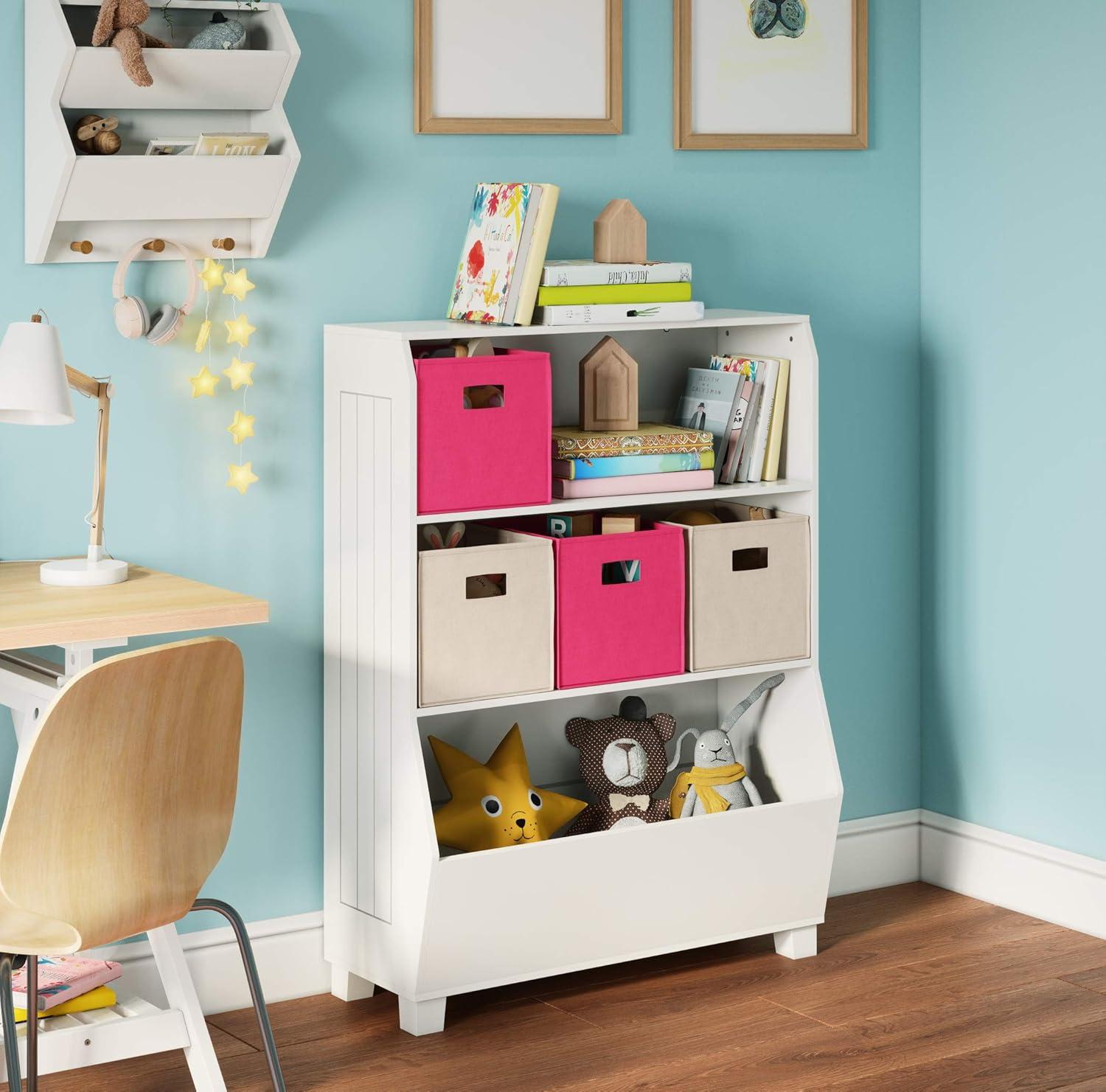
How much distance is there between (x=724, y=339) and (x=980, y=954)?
4.07 ft

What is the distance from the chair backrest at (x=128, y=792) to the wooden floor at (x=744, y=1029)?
58 cm

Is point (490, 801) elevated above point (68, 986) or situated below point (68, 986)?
above

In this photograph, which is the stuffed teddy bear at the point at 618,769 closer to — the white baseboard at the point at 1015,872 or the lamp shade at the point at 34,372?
the white baseboard at the point at 1015,872

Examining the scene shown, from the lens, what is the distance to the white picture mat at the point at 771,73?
119 inches

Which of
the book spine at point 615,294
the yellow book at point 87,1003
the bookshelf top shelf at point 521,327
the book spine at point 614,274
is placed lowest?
the yellow book at point 87,1003

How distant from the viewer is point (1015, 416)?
3.16 m

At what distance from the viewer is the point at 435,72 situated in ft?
9.03

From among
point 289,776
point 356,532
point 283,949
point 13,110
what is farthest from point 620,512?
point 13,110

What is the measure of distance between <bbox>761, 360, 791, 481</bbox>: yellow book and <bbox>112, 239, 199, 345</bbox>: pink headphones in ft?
3.37

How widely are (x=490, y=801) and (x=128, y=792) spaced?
0.91 meters

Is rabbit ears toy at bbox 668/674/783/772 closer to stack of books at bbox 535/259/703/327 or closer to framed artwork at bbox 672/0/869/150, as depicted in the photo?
stack of books at bbox 535/259/703/327

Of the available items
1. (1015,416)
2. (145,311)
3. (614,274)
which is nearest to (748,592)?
(614,274)

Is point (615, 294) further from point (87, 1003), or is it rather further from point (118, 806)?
point (87, 1003)

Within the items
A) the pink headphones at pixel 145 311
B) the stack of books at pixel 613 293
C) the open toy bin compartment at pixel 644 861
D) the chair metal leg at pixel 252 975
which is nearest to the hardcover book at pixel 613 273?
the stack of books at pixel 613 293
